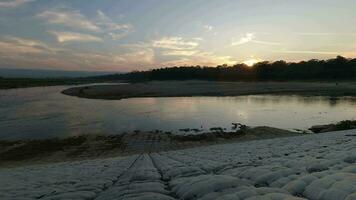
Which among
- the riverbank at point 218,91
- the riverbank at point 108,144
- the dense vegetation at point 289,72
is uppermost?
the dense vegetation at point 289,72

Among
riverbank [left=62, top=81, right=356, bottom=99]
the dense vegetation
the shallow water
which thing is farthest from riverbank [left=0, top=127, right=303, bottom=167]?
the dense vegetation

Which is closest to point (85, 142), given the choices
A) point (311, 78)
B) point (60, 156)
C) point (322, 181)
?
point (60, 156)

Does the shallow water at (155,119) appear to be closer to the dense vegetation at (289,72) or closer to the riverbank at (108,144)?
the riverbank at (108,144)

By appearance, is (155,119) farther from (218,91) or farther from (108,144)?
(218,91)

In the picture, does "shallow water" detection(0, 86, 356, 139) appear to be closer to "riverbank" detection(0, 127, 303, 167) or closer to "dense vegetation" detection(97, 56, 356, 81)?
"riverbank" detection(0, 127, 303, 167)

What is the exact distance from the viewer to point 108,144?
1065 inches

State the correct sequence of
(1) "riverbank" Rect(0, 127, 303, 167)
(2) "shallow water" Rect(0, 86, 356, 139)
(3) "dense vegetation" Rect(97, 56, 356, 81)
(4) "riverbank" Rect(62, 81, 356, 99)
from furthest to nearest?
(3) "dense vegetation" Rect(97, 56, 356, 81) → (4) "riverbank" Rect(62, 81, 356, 99) → (2) "shallow water" Rect(0, 86, 356, 139) → (1) "riverbank" Rect(0, 127, 303, 167)

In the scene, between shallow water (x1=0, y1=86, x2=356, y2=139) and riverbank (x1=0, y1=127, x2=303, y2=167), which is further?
shallow water (x1=0, y1=86, x2=356, y2=139)

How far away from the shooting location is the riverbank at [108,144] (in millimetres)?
23734

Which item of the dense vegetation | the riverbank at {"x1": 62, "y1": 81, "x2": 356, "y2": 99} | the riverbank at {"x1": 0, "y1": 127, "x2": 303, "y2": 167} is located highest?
the dense vegetation

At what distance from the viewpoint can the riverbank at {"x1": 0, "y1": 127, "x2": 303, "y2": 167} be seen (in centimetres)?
2373

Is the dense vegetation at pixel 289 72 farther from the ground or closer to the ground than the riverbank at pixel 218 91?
farther from the ground

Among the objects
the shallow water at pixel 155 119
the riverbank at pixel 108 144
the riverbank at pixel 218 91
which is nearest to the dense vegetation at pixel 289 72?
the riverbank at pixel 218 91

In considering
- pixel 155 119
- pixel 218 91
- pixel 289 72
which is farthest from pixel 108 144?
pixel 289 72
